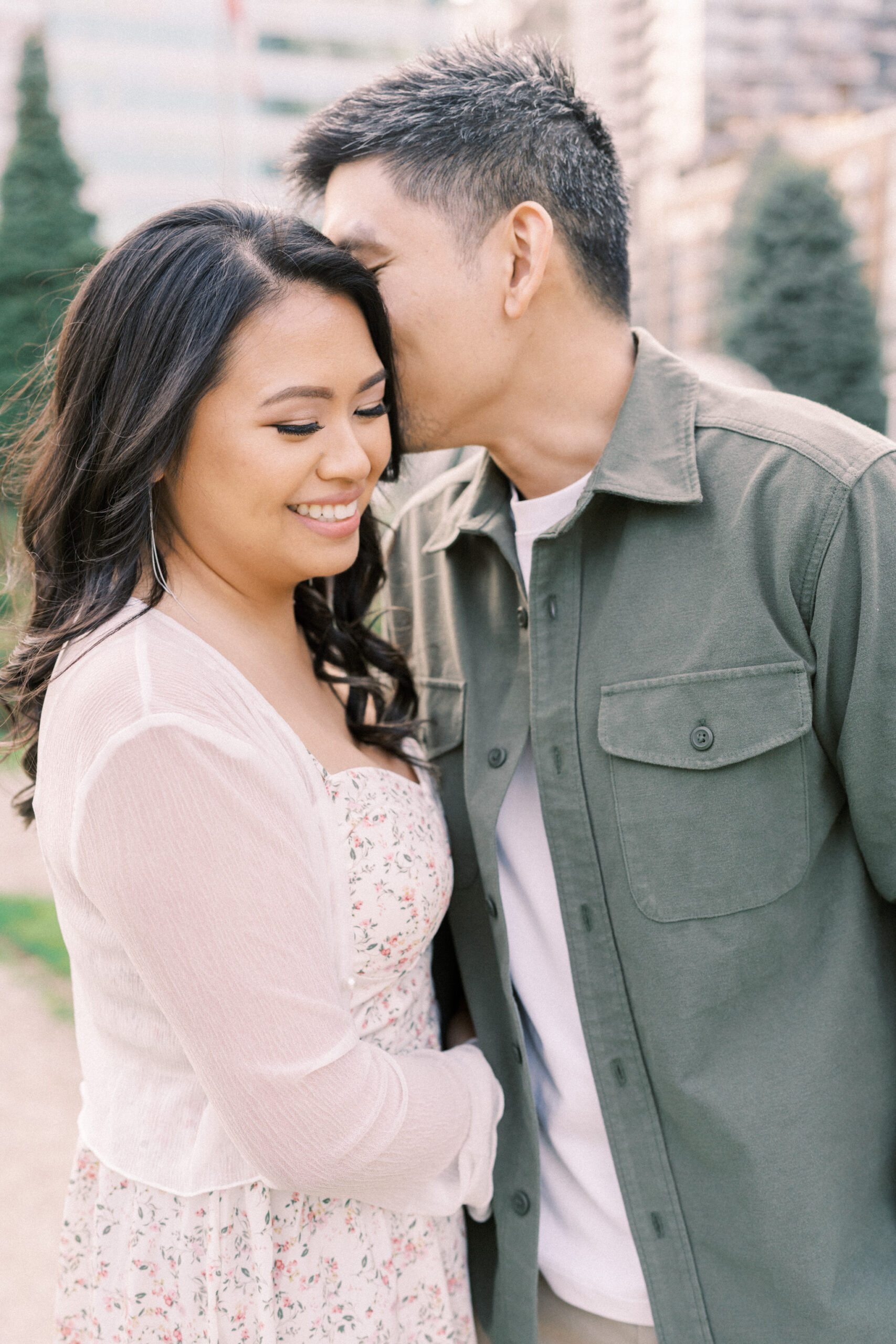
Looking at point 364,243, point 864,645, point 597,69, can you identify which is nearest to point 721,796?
point 864,645

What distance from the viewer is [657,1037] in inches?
60.1

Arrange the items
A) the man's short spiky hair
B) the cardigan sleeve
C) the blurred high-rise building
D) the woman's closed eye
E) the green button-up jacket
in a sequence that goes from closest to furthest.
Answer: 1. the cardigan sleeve
2. the green button-up jacket
3. the woman's closed eye
4. the man's short spiky hair
5. the blurred high-rise building

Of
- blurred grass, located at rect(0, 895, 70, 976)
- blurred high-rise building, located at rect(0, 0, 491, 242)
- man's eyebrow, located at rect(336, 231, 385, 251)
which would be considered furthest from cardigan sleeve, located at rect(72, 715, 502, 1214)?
blurred high-rise building, located at rect(0, 0, 491, 242)

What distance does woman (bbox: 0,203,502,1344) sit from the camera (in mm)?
1177

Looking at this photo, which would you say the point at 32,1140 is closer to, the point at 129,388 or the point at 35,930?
the point at 35,930

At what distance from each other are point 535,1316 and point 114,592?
133 centimetres

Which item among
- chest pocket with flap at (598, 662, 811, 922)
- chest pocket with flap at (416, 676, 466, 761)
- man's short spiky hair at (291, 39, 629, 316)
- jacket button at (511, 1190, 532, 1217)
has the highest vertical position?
man's short spiky hair at (291, 39, 629, 316)

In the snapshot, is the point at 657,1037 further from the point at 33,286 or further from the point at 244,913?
the point at 33,286

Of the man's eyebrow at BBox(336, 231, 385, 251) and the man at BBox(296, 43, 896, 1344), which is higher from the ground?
the man's eyebrow at BBox(336, 231, 385, 251)

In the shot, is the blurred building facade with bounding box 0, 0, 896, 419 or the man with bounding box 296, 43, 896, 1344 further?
the blurred building facade with bounding box 0, 0, 896, 419

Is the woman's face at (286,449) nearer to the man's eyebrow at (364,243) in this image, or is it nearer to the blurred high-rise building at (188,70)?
the man's eyebrow at (364,243)

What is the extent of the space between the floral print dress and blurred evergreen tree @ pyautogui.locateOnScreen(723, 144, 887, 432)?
15050mm

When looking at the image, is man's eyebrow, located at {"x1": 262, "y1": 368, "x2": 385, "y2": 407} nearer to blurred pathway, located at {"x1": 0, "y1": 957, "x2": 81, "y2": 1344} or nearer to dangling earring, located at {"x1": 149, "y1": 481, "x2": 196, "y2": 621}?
dangling earring, located at {"x1": 149, "y1": 481, "x2": 196, "y2": 621}

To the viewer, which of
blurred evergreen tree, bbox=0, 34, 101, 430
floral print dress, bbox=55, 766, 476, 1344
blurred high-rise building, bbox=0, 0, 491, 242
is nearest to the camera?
floral print dress, bbox=55, 766, 476, 1344
